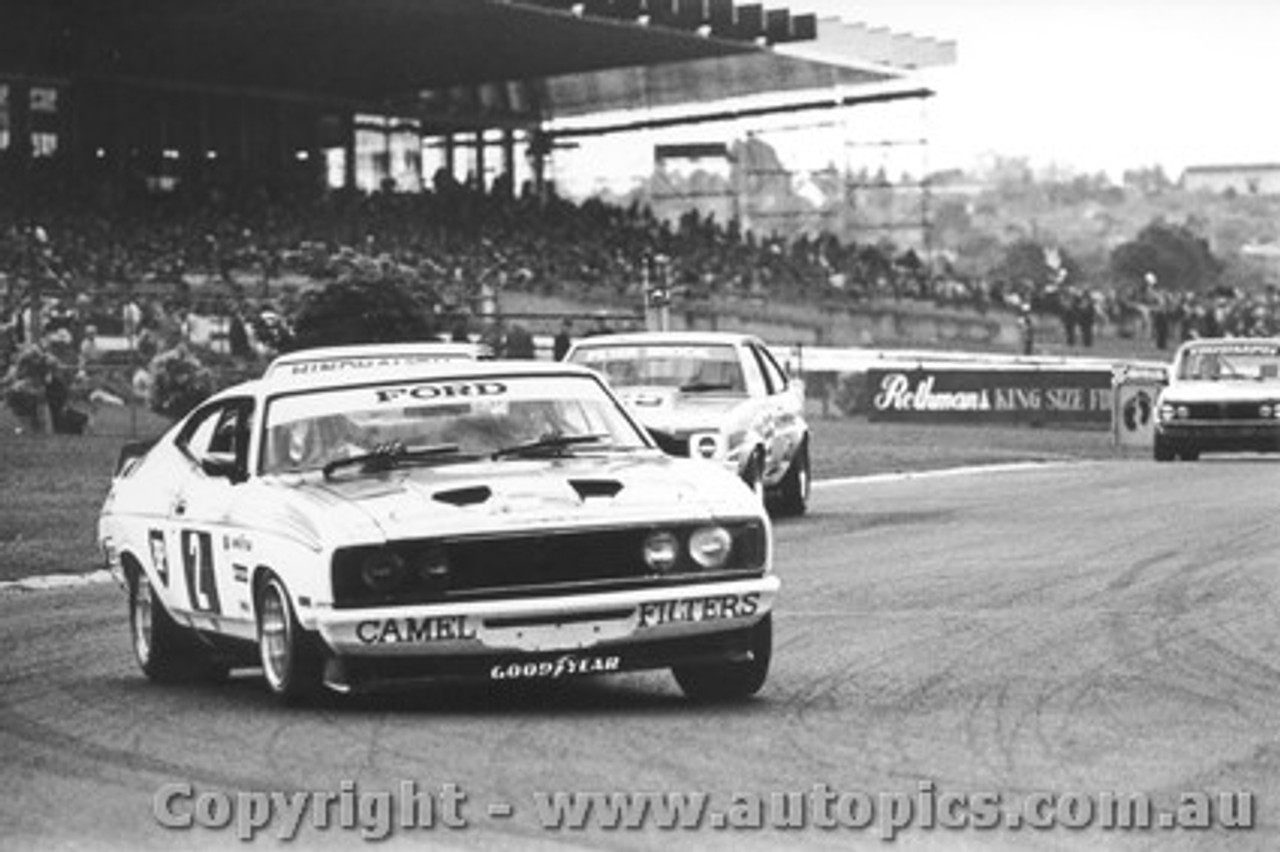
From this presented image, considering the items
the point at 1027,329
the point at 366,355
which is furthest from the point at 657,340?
the point at 1027,329

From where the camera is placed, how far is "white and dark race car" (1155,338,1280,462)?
35750 mm

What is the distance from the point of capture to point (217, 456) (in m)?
12.4

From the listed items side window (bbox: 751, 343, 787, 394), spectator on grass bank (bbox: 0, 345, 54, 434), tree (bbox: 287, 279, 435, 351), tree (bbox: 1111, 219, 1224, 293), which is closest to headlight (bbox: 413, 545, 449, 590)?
side window (bbox: 751, 343, 787, 394)

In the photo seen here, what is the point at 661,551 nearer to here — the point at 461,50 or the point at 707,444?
the point at 707,444

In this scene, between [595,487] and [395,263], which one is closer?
[595,487]

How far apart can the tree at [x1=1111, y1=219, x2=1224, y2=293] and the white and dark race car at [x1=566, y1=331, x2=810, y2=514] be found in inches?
4625

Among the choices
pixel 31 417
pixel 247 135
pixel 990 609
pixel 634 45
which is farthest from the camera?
pixel 247 135

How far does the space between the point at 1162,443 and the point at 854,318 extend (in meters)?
→ 31.0

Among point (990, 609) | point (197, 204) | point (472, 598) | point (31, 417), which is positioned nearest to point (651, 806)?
point (472, 598)

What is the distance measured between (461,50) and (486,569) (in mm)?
54700

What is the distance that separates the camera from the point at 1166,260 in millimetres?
143000

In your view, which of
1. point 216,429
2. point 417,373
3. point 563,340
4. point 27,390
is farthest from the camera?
point 563,340

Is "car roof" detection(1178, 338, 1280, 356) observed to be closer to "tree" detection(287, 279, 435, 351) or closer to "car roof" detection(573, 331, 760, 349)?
"tree" detection(287, 279, 435, 351)

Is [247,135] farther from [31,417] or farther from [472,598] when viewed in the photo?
[472,598]
